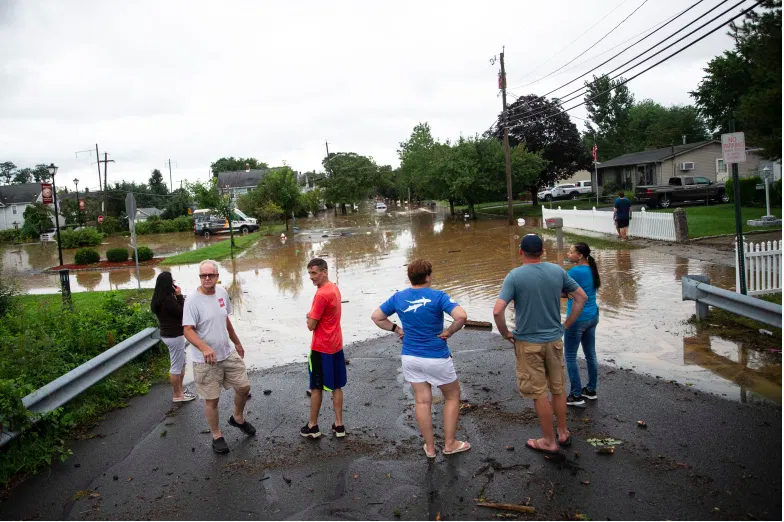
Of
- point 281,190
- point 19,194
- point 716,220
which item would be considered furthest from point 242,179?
point 716,220

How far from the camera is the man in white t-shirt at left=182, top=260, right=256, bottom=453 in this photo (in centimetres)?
551

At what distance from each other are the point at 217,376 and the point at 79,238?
42.3 meters

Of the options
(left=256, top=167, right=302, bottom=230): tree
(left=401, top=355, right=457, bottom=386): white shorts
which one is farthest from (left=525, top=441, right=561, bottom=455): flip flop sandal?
(left=256, top=167, right=302, bottom=230): tree

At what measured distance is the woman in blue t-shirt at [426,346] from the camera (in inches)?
195

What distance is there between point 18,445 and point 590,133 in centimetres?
10006

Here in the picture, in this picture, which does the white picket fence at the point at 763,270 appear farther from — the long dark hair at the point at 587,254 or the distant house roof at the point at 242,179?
the distant house roof at the point at 242,179

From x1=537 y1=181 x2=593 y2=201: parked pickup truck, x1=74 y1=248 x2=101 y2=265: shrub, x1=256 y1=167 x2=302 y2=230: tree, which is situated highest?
x1=256 y1=167 x2=302 y2=230: tree

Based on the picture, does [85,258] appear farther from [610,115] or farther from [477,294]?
[610,115]

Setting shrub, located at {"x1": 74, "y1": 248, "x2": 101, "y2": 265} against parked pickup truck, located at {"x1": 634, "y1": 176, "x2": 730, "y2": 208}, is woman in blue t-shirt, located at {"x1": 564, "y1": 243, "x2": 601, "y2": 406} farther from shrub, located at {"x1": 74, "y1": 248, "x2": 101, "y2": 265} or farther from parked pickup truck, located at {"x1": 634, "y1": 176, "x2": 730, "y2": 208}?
parked pickup truck, located at {"x1": 634, "y1": 176, "x2": 730, "y2": 208}

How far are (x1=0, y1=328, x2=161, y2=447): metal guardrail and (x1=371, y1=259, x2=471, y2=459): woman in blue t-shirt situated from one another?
11.4ft

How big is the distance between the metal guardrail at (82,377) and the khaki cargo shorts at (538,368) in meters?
4.35

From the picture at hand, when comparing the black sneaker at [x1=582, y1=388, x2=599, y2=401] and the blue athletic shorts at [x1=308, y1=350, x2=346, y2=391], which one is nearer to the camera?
the blue athletic shorts at [x1=308, y1=350, x2=346, y2=391]

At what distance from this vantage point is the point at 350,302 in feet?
44.3

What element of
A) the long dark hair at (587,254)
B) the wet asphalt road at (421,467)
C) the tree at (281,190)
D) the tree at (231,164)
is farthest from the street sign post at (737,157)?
the tree at (231,164)
